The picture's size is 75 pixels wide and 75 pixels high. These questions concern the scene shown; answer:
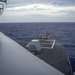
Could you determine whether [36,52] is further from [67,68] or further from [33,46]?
[67,68]

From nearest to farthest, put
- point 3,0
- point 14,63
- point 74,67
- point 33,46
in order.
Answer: point 14,63
point 3,0
point 33,46
point 74,67

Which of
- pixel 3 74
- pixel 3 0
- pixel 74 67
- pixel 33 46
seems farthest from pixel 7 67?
pixel 74 67

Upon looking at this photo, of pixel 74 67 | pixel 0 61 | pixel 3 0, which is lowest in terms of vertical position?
pixel 74 67

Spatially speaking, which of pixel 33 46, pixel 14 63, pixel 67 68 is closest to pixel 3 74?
pixel 14 63

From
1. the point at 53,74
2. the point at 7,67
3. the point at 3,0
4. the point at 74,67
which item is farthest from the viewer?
the point at 74,67

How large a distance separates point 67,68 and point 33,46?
858cm

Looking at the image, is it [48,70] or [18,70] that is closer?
[18,70]

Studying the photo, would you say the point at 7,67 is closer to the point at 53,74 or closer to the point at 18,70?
the point at 18,70

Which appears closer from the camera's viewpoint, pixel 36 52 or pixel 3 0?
pixel 3 0

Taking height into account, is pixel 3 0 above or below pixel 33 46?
above

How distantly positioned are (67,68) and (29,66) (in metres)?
20.0

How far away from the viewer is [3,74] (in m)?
2.88

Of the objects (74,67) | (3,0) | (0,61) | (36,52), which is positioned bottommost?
(74,67)

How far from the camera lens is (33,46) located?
29.8 meters
